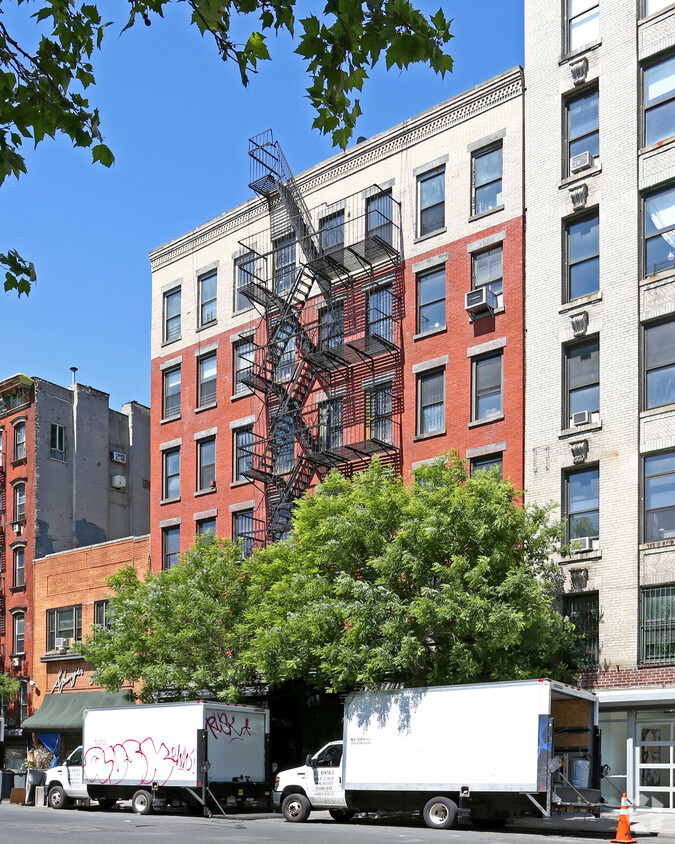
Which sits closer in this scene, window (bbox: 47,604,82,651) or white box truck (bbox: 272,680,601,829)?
white box truck (bbox: 272,680,601,829)

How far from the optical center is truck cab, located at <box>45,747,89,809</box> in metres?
32.7


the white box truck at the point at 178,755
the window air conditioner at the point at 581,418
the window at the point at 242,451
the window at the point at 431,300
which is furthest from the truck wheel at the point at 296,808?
the window at the point at 242,451

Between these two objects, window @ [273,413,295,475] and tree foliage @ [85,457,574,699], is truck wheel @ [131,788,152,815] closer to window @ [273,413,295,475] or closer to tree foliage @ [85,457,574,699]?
tree foliage @ [85,457,574,699]

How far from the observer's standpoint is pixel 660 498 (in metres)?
29.2

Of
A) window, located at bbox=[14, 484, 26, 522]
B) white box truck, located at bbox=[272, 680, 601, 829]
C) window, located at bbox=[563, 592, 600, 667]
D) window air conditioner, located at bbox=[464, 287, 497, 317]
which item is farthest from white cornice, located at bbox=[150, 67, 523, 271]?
white box truck, located at bbox=[272, 680, 601, 829]

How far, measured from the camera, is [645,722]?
94.6 feet

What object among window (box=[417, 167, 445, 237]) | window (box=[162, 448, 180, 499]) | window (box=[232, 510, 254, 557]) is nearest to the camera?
window (box=[417, 167, 445, 237])

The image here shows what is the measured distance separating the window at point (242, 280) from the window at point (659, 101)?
56.1ft

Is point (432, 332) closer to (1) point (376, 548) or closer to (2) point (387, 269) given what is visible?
(2) point (387, 269)

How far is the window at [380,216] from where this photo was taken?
3834cm

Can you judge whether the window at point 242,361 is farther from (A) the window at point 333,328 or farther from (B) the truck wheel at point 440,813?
(B) the truck wheel at point 440,813

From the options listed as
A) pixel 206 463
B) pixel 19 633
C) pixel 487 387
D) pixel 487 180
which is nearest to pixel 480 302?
pixel 487 387

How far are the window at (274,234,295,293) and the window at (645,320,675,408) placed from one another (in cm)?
1538

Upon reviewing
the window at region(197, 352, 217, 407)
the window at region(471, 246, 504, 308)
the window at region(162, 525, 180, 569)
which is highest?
the window at region(471, 246, 504, 308)
